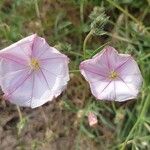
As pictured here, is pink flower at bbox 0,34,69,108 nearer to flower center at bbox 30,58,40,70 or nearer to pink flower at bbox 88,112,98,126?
flower center at bbox 30,58,40,70

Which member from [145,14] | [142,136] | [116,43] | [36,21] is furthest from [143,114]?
[36,21]

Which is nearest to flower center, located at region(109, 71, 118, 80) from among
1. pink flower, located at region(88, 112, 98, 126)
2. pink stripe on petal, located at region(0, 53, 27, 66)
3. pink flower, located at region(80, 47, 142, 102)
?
pink flower, located at region(80, 47, 142, 102)

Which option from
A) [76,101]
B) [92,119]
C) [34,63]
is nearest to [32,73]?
[34,63]

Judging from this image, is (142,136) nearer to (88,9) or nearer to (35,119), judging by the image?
(35,119)

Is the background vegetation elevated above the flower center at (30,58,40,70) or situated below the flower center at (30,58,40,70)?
below

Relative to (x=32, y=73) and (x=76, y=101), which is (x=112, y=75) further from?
(x=76, y=101)

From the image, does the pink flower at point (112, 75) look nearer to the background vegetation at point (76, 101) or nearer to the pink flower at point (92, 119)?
the pink flower at point (92, 119)
